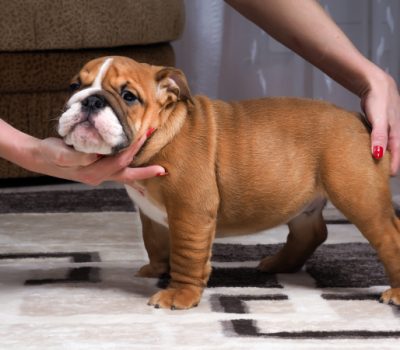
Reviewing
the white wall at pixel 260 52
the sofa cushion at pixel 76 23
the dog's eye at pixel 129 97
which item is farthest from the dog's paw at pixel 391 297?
the white wall at pixel 260 52

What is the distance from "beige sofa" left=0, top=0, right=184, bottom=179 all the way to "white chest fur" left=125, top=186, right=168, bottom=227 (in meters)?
0.90

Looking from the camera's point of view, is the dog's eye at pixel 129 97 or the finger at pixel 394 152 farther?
the finger at pixel 394 152

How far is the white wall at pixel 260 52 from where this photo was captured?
2793mm

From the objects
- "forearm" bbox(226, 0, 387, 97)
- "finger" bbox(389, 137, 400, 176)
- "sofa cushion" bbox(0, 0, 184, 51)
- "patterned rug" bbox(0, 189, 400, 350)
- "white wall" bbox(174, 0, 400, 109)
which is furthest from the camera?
"white wall" bbox(174, 0, 400, 109)

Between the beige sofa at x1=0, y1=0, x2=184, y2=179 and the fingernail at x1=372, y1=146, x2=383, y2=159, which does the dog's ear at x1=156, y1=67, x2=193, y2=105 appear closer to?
the fingernail at x1=372, y1=146, x2=383, y2=159

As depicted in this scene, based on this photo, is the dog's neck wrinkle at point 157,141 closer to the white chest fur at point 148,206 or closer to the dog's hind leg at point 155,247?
the white chest fur at point 148,206

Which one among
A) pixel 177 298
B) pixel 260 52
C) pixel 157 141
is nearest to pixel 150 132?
pixel 157 141

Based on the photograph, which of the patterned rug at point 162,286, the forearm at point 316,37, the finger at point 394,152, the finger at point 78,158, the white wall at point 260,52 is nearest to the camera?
the patterned rug at point 162,286

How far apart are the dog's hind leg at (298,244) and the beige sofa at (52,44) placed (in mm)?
900

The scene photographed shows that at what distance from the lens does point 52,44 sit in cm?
220

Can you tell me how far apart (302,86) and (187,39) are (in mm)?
374

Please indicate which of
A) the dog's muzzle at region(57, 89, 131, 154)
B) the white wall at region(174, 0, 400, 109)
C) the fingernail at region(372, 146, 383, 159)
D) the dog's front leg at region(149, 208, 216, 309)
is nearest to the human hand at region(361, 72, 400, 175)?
the fingernail at region(372, 146, 383, 159)

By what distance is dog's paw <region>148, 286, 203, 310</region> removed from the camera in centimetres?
131

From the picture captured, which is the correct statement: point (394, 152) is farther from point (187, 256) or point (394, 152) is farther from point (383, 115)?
point (187, 256)
